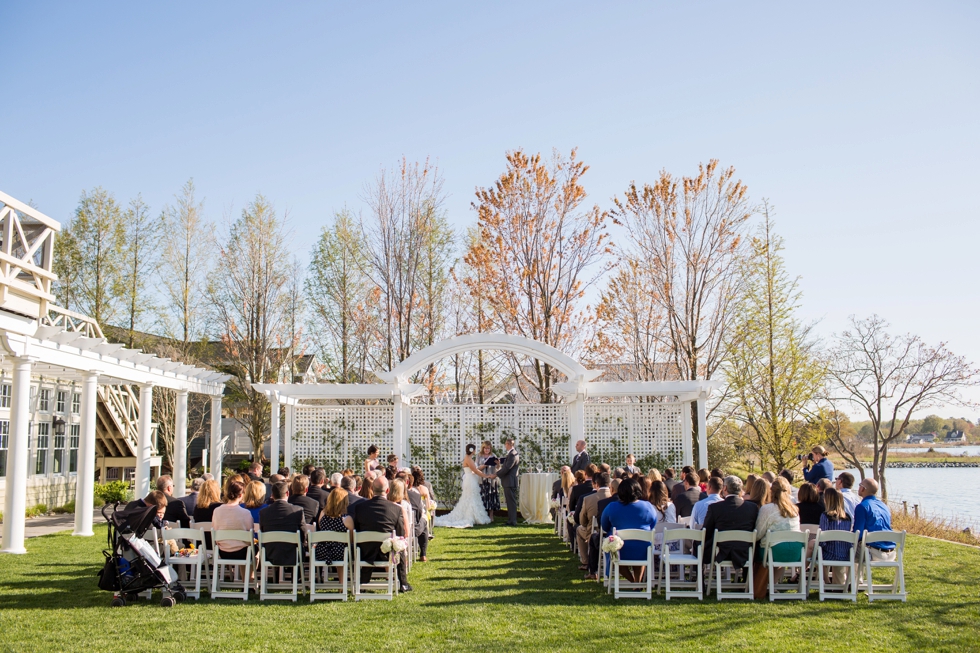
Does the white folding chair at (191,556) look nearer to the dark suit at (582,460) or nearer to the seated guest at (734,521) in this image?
the seated guest at (734,521)

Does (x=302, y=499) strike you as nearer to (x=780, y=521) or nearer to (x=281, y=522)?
(x=281, y=522)

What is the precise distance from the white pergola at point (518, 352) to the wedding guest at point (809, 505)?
7.54 metres

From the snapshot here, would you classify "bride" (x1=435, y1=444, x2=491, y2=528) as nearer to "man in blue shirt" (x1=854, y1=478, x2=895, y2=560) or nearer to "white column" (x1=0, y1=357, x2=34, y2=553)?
"white column" (x1=0, y1=357, x2=34, y2=553)

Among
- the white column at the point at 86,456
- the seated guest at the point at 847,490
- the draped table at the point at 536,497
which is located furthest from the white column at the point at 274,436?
the seated guest at the point at 847,490

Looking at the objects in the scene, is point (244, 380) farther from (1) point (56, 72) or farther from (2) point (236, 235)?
(1) point (56, 72)

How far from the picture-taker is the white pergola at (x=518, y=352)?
53.5 ft

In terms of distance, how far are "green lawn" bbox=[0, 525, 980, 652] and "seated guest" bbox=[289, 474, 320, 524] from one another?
1079 millimetres

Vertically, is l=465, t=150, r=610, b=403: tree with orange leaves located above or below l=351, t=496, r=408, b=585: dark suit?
above

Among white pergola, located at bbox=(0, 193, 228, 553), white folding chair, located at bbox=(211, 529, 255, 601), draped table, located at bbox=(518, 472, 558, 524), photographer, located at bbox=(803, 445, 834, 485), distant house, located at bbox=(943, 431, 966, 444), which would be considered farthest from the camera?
distant house, located at bbox=(943, 431, 966, 444)

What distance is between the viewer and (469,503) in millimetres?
15641

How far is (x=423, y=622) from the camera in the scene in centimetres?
675

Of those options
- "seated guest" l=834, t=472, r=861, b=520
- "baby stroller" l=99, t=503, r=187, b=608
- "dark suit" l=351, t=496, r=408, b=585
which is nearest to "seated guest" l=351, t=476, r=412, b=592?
"dark suit" l=351, t=496, r=408, b=585

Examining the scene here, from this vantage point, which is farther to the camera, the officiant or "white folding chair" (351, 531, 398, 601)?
the officiant

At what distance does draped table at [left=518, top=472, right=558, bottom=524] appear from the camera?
51.9 feet
